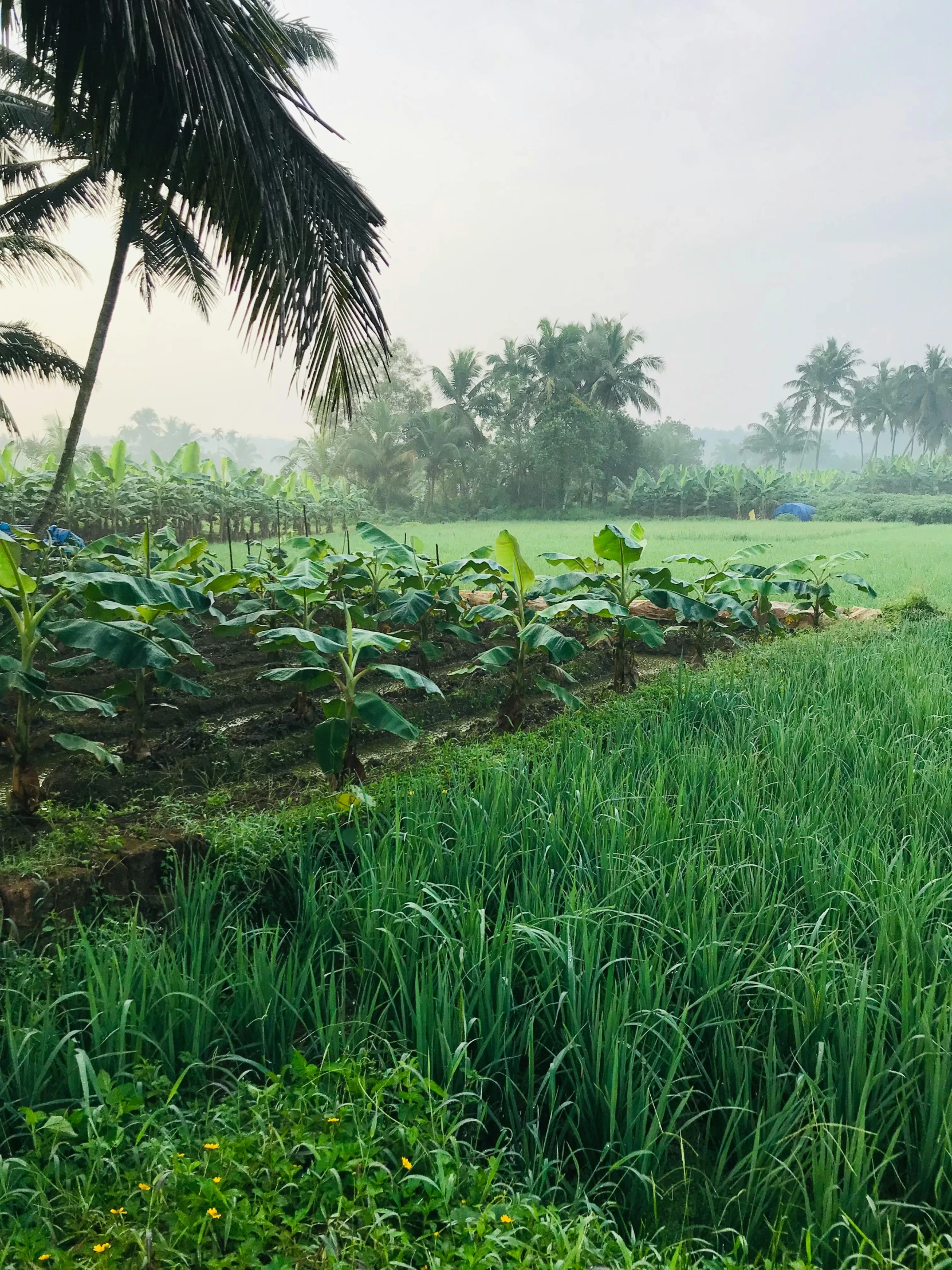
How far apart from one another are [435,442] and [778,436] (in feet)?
108

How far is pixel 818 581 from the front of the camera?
6348 millimetres

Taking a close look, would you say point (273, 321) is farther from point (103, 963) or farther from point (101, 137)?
point (103, 963)

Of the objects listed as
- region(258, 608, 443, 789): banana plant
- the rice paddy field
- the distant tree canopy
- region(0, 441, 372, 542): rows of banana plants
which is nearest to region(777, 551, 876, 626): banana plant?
the rice paddy field

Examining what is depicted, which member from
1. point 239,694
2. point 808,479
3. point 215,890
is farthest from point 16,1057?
point 808,479

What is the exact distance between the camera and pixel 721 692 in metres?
3.78

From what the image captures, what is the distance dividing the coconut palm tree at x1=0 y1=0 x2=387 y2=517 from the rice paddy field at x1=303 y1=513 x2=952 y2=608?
2.44 meters

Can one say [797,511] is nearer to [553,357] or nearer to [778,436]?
[553,357]

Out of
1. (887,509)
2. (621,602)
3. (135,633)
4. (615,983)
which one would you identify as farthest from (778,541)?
(615,983)

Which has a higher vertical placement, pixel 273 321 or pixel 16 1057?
pixel 273 321

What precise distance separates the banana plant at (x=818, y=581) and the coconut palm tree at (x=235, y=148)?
341cm

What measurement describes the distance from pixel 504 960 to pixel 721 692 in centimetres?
248

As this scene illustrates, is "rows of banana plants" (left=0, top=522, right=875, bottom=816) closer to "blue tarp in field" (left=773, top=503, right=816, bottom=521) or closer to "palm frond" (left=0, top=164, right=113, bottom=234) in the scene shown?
"palm frond" (left=0, top=164, right=113, bottom=234)

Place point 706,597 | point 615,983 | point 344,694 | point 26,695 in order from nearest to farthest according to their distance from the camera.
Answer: point 615,983 → point 26,695 → point 344,694 → point 706,597

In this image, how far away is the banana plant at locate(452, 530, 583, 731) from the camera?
3.42m
